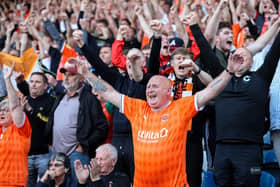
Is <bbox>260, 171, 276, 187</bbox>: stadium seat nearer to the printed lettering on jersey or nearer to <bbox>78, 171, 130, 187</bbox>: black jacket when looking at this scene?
<bbox>78, 171, 130, 187</bbox>: black jacket

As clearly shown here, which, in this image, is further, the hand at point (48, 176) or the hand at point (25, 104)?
the hand at point (25, 104)

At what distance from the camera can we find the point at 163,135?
5375 mm

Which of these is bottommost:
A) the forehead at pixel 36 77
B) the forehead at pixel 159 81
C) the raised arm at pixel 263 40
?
the forehead at pixel 159 81

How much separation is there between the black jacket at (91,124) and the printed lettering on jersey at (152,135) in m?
2.15

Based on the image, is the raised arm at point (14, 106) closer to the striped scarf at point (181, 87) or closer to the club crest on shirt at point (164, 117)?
the striped scarf at point (181, 87)

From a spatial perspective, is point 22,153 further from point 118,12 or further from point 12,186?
point 118,12

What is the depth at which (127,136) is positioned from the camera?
22.8 ft

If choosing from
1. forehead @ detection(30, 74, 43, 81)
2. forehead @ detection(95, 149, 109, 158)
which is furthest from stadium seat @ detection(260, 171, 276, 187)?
forehead @ detection(30, 74, 43, 81)

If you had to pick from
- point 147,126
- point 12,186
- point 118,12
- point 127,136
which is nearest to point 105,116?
point 127,136

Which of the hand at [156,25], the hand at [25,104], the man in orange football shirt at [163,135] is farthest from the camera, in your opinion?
the hand at [25,104]

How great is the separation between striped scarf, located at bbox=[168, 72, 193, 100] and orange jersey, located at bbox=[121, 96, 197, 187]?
1.00m

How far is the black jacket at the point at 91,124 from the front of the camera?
7.58 meters

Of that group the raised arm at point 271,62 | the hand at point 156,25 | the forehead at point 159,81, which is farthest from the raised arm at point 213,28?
the forehead at point 159,81

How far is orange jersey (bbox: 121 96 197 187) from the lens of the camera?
5.32m
